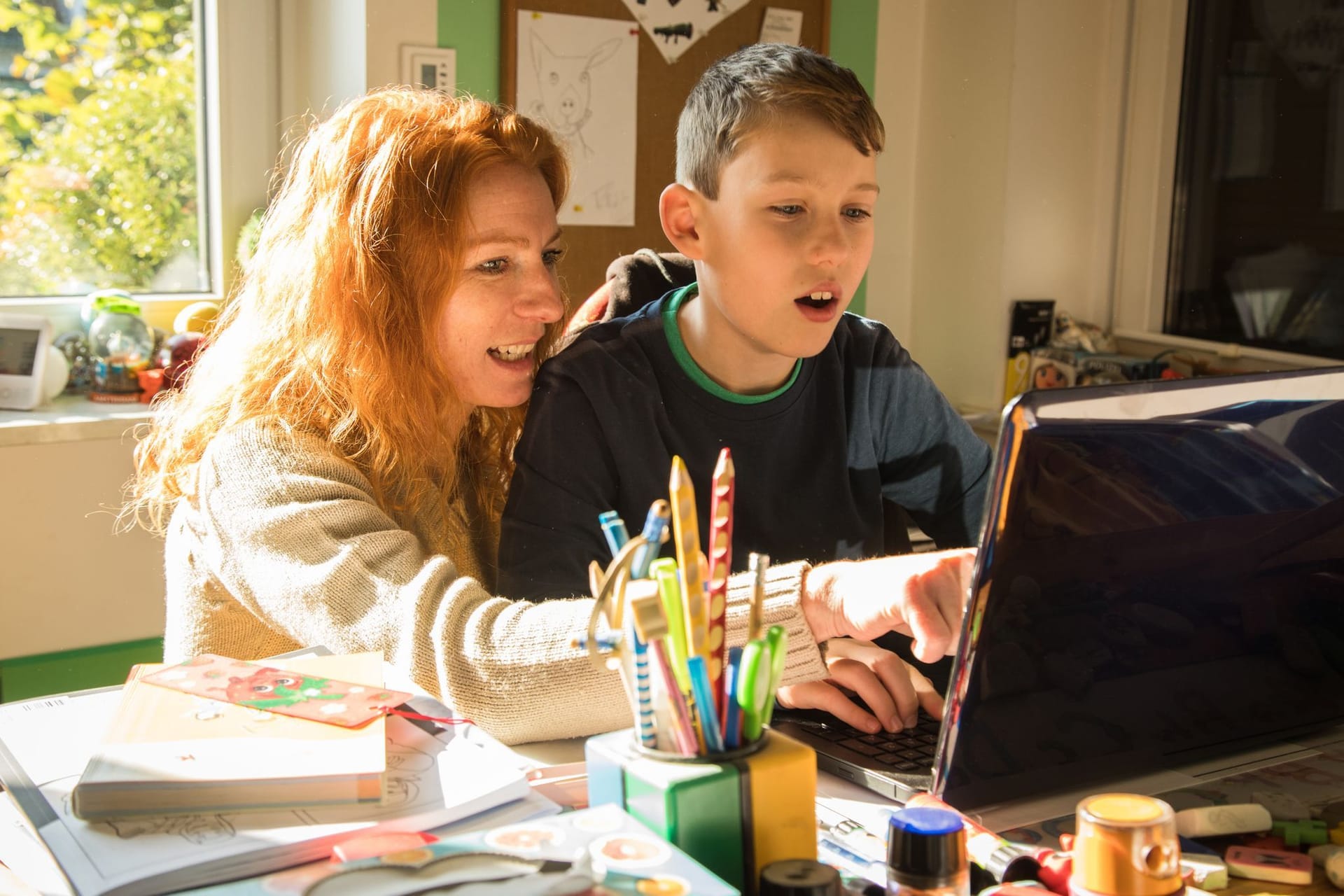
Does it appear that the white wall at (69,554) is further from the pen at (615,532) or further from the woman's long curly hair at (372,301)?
the pen at (615,532)

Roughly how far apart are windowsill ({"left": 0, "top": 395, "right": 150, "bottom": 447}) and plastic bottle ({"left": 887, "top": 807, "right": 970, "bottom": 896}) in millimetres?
1940

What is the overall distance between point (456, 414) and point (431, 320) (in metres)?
0.14

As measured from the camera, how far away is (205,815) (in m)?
0.71

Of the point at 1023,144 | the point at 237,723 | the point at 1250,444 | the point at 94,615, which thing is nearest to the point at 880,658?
the point at 1250,444

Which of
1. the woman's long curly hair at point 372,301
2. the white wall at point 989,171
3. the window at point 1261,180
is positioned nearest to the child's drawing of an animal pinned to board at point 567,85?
the white wall at point 989,171

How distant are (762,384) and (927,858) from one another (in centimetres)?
78

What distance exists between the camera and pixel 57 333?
8.20ft

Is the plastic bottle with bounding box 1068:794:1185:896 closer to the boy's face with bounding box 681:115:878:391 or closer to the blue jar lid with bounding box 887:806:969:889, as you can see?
the blue jar lid with bounding box 887:806:969:889

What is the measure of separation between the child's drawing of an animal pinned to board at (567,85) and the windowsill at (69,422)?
0.98 meters

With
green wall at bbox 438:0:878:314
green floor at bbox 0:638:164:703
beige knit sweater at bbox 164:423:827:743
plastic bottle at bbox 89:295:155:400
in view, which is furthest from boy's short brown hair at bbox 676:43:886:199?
green floor at bbox 0:638:164:703

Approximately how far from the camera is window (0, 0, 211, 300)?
2453 mm

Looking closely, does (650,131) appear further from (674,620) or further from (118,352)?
(674,620)

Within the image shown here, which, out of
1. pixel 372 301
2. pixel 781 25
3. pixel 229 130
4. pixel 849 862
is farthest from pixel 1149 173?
pixel 849 862

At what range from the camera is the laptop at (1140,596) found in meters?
0.71
